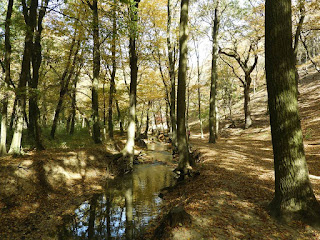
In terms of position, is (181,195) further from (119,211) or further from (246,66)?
(246,66)

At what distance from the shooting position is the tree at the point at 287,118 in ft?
12.8

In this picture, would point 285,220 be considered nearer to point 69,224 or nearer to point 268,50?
point 268,50

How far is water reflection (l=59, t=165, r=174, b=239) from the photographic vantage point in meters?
5.12

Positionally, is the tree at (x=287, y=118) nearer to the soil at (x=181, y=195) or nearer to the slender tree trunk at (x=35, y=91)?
the soil at (x=181, y=195)

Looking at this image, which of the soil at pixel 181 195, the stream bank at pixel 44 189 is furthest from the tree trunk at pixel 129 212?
the stream bank at pixel 44 189

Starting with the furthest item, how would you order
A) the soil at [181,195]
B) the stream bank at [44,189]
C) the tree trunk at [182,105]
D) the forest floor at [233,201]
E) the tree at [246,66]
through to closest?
1. the tree at [246,66]
2. the tree trunk at [182,105]
3. the stream bank at [44,189]
4. the soil at [181,195]
5. the forest floor at [233,201]

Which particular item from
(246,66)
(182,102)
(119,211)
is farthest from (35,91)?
(246,66)

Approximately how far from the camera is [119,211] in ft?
21.0

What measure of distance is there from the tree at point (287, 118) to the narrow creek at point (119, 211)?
3637 millimetres

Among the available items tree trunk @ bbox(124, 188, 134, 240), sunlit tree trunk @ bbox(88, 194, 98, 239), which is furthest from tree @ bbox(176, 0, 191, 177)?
sunlit tree trunk @ bbox(88, 194, 98, 239)

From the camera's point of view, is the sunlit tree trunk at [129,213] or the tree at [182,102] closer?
the sunlit tree trunk at [129,213]

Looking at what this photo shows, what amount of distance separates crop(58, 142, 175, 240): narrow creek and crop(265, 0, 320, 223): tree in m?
3.64

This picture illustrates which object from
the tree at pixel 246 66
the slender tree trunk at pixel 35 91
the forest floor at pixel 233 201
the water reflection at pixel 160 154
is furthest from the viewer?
the tree at pixel 246 66

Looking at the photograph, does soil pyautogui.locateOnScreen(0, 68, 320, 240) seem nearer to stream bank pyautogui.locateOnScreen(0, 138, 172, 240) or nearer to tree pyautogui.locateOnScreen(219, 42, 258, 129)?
stream bank pyautogui.locateOnScreen(0, 138, 172, 240)
